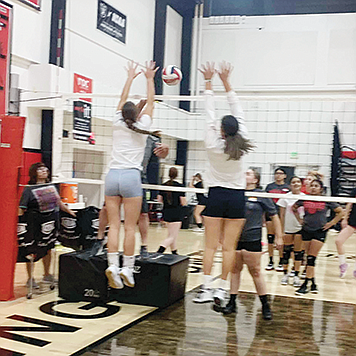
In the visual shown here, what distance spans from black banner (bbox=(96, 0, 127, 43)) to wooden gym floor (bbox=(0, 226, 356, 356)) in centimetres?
745

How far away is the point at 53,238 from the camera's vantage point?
16.5 feet

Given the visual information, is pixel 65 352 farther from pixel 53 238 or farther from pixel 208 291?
pixel 53 238

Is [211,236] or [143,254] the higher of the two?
[211,236]

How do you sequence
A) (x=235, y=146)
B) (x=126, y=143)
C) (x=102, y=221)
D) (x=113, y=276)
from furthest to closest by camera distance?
(x=102, y=221), (x=126, y=143), (x=113, y=276), (x=235, y=146)

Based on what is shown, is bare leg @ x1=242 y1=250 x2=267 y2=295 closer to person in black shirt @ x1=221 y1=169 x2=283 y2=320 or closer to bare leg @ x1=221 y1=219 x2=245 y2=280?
person in black shirt @ x1=221 y1=169 x2=283 y2=320

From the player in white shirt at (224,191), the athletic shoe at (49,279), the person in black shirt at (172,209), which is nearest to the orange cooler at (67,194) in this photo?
the person in black shirt at (172,209)

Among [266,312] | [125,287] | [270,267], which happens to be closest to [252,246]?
[266,312]

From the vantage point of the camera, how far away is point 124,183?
4215 mm

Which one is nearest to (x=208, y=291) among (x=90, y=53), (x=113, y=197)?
(x=113, y=197)

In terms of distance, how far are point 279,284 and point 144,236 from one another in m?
1.83

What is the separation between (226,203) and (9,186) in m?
2.09

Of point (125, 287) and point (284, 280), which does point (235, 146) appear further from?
point (284, 280)

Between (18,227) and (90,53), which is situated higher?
(90,53)

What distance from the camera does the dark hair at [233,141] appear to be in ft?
12.4
